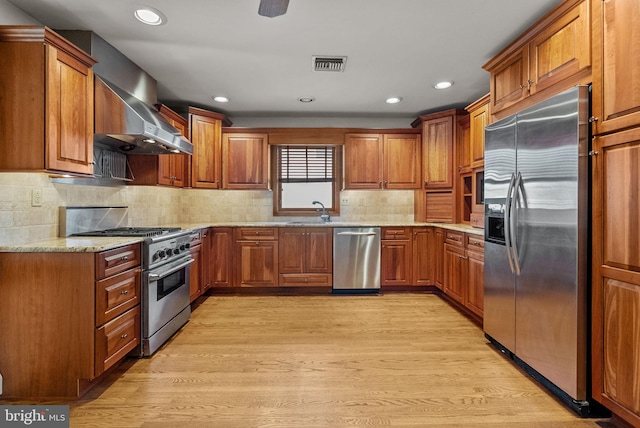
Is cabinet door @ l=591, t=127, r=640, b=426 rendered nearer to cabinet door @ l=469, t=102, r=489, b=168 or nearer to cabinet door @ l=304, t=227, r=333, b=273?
cabinet door @ l=469, t=102, r=489, b=168

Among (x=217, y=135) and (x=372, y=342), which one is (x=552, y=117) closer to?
(x=372, y=342)

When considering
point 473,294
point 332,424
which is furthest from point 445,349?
point 332,424

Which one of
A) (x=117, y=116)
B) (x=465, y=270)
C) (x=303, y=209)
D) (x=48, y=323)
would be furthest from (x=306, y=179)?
(x=48, y=323)

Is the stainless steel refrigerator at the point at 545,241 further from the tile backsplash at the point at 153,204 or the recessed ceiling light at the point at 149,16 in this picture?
the recessed ceiling light at the point at 149,16

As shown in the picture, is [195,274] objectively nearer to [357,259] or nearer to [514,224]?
[357,259]

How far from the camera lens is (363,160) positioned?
4.59 meters

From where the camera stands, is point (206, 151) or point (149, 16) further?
point (206, 151)

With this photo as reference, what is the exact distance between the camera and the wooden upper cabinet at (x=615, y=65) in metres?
1.55

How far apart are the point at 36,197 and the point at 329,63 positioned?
99.0 inches

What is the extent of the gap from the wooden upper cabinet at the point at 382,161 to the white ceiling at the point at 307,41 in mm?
764

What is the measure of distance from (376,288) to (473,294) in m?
1.30

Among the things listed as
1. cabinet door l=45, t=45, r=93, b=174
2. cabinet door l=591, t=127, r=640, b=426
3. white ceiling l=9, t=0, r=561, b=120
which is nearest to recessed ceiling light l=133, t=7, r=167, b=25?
white ceiling l=9, t=0, r=561, b=120

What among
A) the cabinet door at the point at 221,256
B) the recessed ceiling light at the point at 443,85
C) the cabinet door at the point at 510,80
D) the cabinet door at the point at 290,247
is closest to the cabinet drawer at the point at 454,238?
the cabinet door at the point at 510,80

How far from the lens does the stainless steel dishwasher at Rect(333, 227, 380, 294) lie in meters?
4.24
